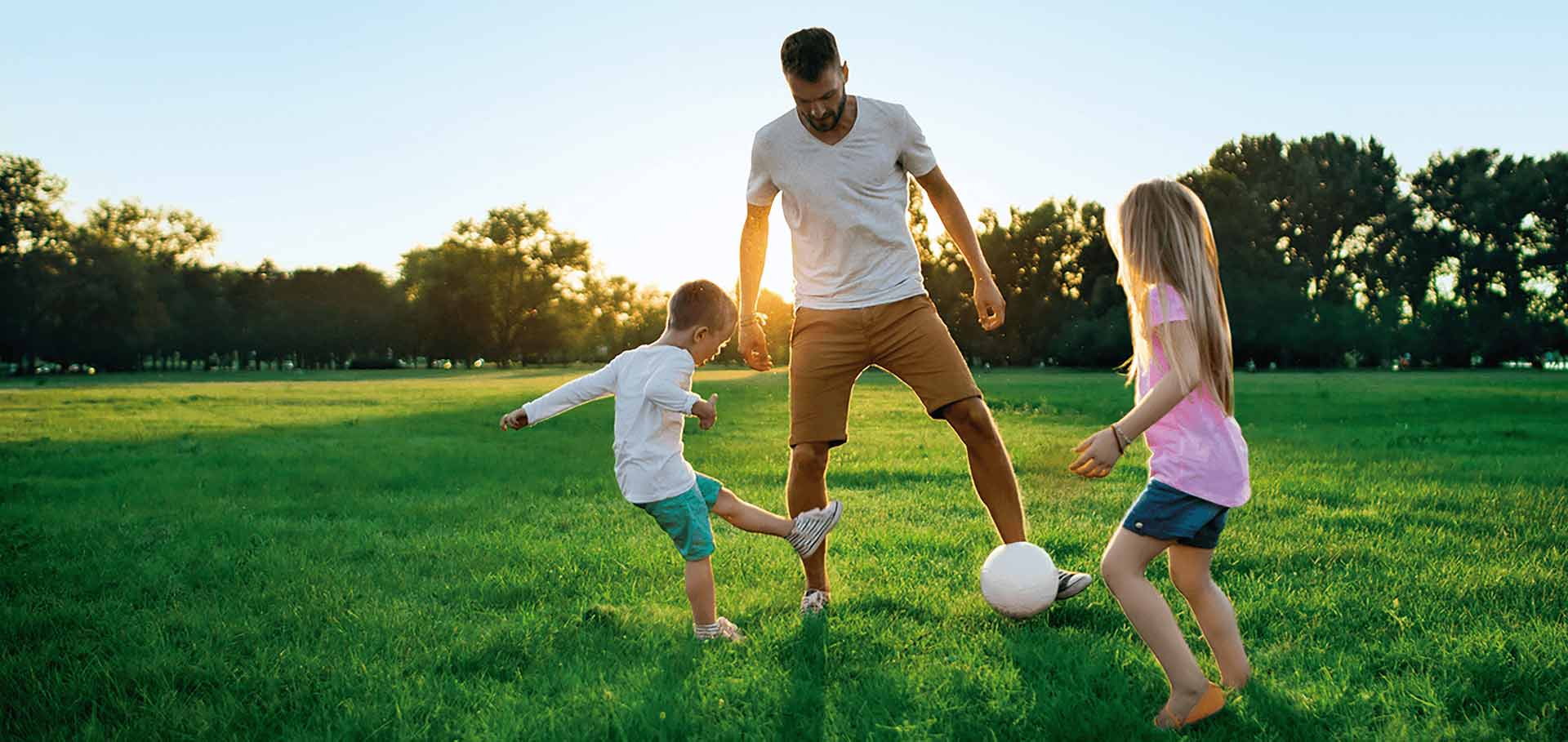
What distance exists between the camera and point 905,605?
462 centimetres

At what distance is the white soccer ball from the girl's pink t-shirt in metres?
1.09

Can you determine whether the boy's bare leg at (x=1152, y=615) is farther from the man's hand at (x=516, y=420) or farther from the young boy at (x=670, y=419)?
the man's hand at (x=516, y=420)

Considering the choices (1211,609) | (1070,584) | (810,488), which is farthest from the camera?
(810,488)

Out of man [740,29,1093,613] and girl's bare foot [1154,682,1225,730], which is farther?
man [740,29,1093,613]

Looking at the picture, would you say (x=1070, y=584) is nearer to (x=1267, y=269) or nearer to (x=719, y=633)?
(x=719, y=633)

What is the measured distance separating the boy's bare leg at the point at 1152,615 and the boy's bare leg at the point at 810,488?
1.67 meters

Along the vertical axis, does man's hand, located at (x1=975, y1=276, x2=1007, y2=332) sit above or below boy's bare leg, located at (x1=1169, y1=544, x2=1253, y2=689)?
above

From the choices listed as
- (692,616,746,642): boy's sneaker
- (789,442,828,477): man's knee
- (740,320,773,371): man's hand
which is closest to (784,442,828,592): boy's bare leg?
(789,442,828,477): man's knee

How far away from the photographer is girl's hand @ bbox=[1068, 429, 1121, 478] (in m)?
2.90

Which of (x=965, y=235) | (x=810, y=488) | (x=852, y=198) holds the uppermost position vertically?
(x=852, y=198)

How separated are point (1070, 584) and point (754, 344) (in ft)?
5.95

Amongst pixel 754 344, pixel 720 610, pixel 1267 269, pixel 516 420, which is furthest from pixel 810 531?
pixel 1267 269

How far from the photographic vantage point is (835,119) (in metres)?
4.36

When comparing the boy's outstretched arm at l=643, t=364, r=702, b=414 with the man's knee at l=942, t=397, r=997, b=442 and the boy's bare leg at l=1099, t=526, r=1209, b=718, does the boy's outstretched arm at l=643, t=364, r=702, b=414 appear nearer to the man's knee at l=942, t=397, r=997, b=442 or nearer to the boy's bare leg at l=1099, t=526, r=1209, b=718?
the man's knee at l=942, t=397, r=997, b=442
